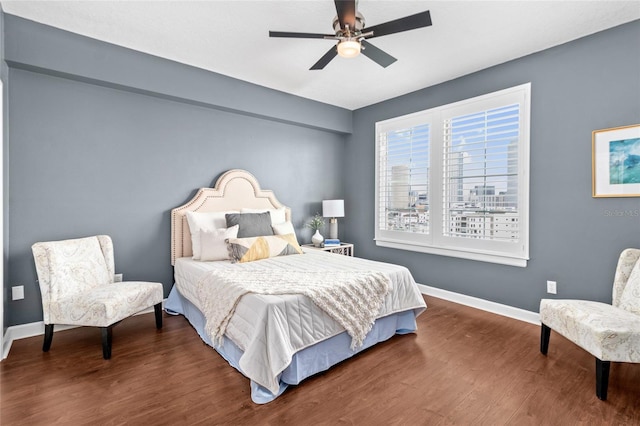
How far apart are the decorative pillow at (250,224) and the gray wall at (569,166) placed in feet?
8.28

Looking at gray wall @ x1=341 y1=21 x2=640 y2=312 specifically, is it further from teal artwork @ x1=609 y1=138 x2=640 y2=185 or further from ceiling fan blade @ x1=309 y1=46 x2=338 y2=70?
ceiling fan blade @ x1=309 y1=46 x2=338 y2=70

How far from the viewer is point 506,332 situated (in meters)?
3.08

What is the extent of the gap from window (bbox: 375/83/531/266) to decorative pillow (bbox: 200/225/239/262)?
8.13 feet

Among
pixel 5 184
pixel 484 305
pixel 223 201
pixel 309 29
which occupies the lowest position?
pixel 484 305

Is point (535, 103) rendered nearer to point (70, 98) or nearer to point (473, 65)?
point (473, 65)

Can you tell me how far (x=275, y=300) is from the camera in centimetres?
212

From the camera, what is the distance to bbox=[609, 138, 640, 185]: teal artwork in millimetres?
2686

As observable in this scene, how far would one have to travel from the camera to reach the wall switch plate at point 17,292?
9.42 feet

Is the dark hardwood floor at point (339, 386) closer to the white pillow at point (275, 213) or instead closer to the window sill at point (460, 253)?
the window sill at point (460, 253)

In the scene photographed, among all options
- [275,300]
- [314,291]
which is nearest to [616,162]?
[314,291]

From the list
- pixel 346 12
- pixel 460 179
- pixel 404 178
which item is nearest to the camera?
pixel 346 12

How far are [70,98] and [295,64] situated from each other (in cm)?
227

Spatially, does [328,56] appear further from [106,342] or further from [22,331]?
[22,331]

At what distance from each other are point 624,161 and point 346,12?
105 inches
